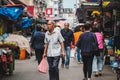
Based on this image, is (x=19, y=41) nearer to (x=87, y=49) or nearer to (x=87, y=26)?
(x=87, y=26)

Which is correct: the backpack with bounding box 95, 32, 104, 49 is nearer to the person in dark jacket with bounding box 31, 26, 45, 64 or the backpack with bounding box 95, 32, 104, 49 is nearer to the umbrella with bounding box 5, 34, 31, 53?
the person in dark jacket with bounding box 31, 26, 45, 64

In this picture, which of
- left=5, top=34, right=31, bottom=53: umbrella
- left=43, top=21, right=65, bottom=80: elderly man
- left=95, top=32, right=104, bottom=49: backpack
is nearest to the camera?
left=43, top=21, right=65, bottom=80: elderly man

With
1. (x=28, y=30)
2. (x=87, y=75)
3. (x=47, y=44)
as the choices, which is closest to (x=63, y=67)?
(x=87, y=75)

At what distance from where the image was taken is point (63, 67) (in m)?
17.8

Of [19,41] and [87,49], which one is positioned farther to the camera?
[19,41]

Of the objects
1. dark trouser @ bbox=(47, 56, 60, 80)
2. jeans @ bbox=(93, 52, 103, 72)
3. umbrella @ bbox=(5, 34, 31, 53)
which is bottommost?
umbrella @ bbox=(5, 34, 31, 53)

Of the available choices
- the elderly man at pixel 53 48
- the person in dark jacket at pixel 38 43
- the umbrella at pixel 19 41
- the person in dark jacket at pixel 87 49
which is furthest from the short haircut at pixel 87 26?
the umbrella at pixel 19 41

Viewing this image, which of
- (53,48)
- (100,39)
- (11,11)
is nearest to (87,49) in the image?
(53,48)

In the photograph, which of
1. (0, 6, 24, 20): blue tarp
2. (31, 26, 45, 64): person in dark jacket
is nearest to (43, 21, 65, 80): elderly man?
(31, 26, 45, 64): person in dark jacket

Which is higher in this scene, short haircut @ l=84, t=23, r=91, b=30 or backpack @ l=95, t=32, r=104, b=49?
short haircut @ l=84, t=23, r=91, b=30

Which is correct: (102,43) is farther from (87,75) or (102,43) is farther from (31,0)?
(31,0)

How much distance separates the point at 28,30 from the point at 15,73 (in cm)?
2607

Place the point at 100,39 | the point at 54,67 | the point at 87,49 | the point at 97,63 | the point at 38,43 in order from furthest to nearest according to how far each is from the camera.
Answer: the point at 38,43, the point at 97,63, the point at 100,39, the point at 87,49, the point at 54,67

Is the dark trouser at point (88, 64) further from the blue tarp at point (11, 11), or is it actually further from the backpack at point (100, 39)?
the blue tarp at point (11, 11)
